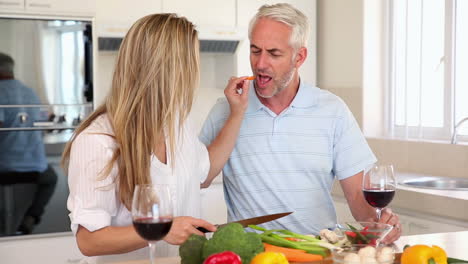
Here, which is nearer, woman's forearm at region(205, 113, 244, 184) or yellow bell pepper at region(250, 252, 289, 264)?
yellow bell pepper at region(250, 252, 289, 264)

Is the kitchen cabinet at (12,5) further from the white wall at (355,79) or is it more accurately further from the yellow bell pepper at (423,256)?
the yellow bell pepper at (423,256)

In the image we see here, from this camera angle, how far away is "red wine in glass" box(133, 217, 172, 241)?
1.39 meters

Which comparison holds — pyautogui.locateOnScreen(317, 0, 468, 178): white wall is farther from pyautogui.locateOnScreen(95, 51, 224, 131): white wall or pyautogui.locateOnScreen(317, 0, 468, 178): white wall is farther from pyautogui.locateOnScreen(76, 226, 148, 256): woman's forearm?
pyautogui.locateOnScreen(76, 226, 148, 256): woman's forearm

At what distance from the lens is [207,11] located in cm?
461

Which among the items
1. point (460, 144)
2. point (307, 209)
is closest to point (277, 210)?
point (307, 209)

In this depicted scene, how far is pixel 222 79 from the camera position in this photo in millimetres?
4969

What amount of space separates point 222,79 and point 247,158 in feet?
8.31

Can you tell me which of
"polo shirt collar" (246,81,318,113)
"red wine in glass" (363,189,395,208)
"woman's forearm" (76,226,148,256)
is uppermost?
"polo shirt collar" (246,81,318,113)

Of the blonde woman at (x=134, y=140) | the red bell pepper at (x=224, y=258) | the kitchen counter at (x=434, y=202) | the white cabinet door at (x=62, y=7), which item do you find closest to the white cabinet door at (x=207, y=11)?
the white cabinet door at (x=62, y=7)

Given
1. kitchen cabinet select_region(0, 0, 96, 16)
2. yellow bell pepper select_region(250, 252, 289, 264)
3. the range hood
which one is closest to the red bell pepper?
yellow bell pepper select_region(250, 252, 289, 264)

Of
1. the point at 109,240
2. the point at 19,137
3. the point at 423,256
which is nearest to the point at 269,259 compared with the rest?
the point at 423,256

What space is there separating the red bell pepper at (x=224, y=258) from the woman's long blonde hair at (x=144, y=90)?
0.60m

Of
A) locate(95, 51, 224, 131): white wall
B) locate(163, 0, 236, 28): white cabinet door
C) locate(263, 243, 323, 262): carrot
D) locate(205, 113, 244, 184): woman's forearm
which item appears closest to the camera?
locate(263, 243, 323, 262): carrot

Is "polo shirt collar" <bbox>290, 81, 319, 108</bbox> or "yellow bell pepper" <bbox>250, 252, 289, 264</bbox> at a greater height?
"polo shirt collar" <bbox>290, 81, 319, 108</bbox>
